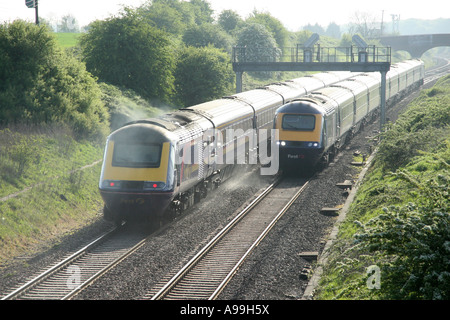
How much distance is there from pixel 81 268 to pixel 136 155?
3849 millimetres

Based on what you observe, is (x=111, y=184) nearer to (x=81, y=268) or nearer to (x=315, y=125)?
(x=81, y=268)

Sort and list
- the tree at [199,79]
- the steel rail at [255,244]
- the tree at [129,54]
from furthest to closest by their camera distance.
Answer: the tree at [199,79] → the tree at [129,54] → the steel rail at [255,244]

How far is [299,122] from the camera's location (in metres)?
23.1

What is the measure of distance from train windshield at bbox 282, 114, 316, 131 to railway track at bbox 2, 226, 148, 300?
30.5 ft

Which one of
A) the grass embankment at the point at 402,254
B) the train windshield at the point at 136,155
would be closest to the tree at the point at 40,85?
the train windshield at the point at 136,155

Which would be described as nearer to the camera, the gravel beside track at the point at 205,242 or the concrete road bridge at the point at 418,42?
the gravel beside track at the point at 205,242

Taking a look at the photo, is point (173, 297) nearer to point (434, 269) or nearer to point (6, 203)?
point (434, 269)

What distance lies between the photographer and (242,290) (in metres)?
11.8

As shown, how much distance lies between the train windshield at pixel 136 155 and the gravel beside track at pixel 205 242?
213 centimetres

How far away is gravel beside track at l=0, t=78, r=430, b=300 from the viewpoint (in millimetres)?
11992

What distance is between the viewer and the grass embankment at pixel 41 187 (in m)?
16.0

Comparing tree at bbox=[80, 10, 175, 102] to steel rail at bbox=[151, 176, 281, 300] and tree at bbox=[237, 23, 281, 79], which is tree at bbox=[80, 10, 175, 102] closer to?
steel rail at bbox=[151, 176, 281, 300]

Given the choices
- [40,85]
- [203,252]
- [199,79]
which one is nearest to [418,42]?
[199,79]

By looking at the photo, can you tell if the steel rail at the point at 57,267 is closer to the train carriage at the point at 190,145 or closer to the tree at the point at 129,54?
the train carriage at the point at 190,145
